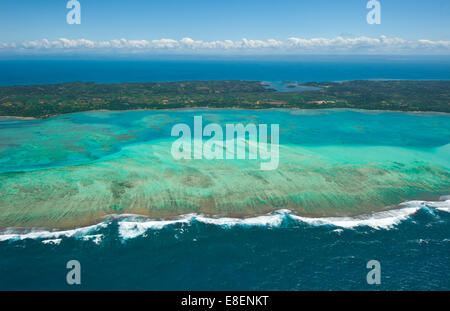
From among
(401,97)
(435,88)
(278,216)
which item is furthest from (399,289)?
(435,88)

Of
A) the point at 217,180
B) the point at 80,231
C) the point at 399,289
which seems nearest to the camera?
the point at 399,289

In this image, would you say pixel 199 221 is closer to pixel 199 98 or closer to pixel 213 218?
pixel 213 218

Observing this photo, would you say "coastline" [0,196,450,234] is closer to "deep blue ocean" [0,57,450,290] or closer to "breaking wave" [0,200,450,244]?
"breaking wave" [0,200,450,244]

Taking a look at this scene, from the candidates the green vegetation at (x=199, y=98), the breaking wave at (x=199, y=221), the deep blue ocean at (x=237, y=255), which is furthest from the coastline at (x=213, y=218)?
the green vegetation at (x=199, y=98)

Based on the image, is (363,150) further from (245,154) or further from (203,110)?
(203,110)

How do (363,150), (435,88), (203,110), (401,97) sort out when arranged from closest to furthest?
(363,150) → (203,110) → (401,97) → (435,88)

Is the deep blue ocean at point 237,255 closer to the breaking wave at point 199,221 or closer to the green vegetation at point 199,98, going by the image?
the breaking wave at point 199,221

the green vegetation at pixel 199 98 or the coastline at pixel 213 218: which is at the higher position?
the green vegetation at pixel 199 98

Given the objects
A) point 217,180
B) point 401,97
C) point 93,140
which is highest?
point 401,97

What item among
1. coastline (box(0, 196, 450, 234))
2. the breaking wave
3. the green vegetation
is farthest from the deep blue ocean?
the green vegetation
